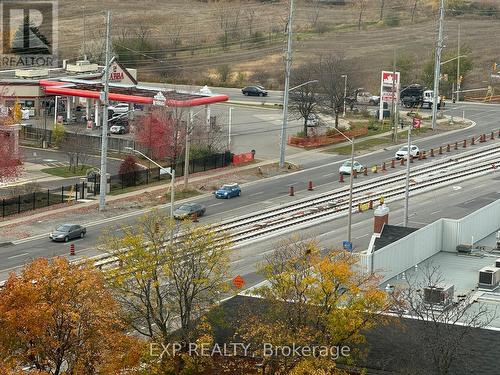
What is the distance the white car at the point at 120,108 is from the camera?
123625 millimetres

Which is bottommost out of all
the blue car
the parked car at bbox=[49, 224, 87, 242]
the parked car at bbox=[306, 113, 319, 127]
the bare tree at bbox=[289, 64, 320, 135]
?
the parked car at bbox=[49, 224, 87, 242]

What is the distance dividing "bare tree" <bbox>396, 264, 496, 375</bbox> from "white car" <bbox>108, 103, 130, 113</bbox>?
71907 millimetres

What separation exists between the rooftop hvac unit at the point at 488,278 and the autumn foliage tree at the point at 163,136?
46973 millimetres

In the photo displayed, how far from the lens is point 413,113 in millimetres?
132750

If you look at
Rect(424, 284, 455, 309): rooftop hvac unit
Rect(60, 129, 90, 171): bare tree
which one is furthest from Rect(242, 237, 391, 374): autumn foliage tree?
Rect(60, 129, 90, 171): bare tree

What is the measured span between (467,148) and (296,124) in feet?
63.6

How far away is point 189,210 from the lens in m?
82.7

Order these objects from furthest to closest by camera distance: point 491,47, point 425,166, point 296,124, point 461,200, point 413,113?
1. point 491,47
2. point 413,113
3. point 296,124
4. point 425,166
5. point 461,200

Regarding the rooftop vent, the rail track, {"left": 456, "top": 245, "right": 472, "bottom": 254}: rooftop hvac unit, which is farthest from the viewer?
the rooftop vent

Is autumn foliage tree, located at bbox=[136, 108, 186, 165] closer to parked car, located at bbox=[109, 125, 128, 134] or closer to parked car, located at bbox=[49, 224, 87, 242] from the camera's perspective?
parked car, located at bbox=[109, 125, 128, 134]

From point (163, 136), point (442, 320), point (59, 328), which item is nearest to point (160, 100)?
point (163, 136)

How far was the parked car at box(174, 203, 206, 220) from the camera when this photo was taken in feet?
267

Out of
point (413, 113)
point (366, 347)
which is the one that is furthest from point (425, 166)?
point (366, 347)

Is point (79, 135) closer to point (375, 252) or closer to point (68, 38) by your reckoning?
point (375, 252)
